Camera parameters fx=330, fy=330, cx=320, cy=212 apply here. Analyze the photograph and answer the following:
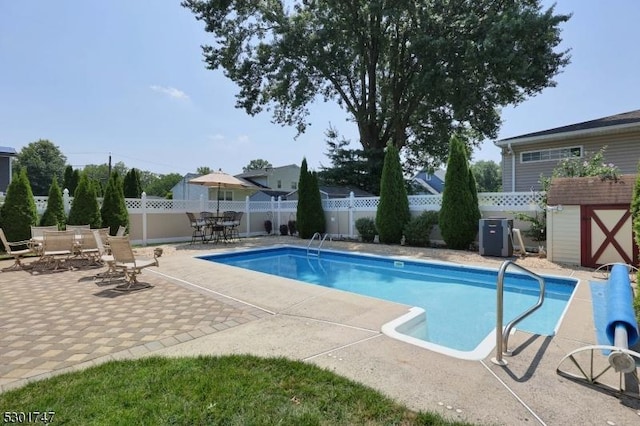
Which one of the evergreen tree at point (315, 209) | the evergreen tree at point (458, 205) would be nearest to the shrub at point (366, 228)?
the evergreen tree at point (315, 209)

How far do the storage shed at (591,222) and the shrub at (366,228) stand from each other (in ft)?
21.3

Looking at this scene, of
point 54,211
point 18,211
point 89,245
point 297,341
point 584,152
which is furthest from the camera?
point 584,152

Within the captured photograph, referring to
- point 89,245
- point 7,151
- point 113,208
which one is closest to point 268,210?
point 113,208

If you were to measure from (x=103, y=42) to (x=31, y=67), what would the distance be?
359 centimetres

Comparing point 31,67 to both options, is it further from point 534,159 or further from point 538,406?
point 534,159

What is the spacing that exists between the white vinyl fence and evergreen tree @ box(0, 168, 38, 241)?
3.47ft

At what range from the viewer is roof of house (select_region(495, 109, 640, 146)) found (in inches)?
456

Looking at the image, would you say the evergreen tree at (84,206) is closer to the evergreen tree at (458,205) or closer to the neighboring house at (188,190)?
the evergreen tree at (458,205)

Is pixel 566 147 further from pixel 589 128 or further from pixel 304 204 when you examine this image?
pixel 304 204

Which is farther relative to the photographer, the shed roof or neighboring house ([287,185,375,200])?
neighboring house ([287,185,375,200])

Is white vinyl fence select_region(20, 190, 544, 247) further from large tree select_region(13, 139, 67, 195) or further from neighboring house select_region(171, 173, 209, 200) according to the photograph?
large tree select_region(13, 139, 67, 195)

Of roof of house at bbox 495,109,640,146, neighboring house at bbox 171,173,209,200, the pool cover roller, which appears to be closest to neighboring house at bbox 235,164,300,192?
neighboring house at bbox 171,173,209,200

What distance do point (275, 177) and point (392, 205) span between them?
21073 mm

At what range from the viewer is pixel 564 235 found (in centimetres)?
816
